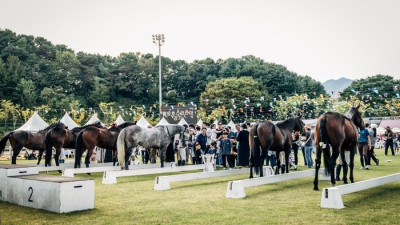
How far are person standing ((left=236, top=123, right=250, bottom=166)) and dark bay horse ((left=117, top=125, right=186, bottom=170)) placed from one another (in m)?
2.82

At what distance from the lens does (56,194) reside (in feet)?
25.0

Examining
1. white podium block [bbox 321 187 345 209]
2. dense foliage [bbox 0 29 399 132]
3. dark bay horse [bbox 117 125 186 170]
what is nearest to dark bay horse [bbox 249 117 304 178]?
white podium block [bbox 321 187 345 209]

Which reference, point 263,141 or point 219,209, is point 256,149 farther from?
point 219,209

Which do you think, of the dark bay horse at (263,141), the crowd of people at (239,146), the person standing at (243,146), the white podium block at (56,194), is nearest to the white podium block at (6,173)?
the white podium block at (56,194)

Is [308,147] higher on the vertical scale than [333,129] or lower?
lower

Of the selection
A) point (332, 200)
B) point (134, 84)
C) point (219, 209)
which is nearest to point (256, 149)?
point (332, 200)

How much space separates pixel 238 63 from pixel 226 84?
54.5ft

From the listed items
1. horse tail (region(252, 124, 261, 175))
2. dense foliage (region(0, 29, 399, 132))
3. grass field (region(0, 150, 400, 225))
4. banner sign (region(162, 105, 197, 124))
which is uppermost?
dense foliage (region(0, 29, 399, 132))

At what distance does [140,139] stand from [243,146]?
4.62m

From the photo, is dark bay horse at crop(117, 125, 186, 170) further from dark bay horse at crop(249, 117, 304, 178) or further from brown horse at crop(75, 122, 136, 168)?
dark bay horse at crop(249, 117, 304, 178)

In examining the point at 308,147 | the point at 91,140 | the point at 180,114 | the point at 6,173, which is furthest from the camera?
the point at 180,114

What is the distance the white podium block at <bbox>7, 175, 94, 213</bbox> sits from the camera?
758 cm

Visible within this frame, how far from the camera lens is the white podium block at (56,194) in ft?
24.9

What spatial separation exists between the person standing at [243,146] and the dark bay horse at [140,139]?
282 cm
